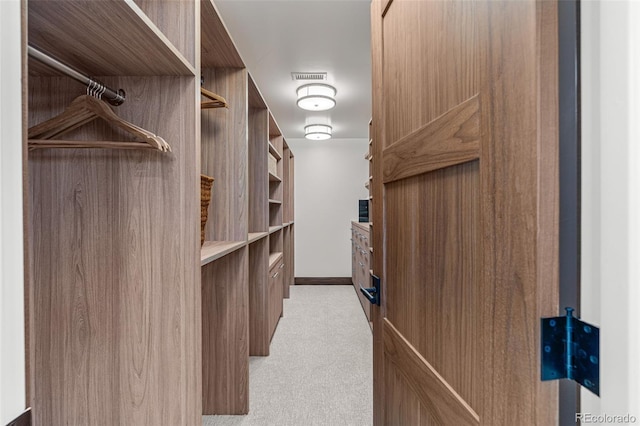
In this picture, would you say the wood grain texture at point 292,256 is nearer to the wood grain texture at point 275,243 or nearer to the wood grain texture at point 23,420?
the wood grain texture at point 275,243

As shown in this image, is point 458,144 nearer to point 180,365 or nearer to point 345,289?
point 180,365

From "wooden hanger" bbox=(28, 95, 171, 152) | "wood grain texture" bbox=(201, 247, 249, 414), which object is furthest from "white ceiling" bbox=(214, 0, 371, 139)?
"wood grain texture" bbox=(201, 247, 249, 414)

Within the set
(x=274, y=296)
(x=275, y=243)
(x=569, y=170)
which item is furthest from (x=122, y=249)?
(x=275, y=243)

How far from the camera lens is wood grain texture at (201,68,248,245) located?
76.3 inches

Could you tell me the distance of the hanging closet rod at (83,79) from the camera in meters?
0.84

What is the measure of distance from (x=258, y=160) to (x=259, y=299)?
110 cm

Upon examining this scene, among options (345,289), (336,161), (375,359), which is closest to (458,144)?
(375,359)

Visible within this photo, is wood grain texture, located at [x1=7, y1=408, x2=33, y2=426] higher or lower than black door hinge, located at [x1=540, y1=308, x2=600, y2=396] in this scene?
lower

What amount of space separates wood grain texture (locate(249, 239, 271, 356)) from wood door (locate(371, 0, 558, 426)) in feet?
5.65

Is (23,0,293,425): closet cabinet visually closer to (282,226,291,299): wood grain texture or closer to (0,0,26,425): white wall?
(0,0,26,425): white wall

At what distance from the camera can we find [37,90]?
1.09 metres

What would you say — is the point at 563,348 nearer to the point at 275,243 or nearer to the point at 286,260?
the point at 275,243

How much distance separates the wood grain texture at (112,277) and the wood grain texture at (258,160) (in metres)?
1.58

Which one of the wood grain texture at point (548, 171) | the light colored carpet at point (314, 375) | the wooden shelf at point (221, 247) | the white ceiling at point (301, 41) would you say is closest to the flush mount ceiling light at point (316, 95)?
the white ceiling at point (301, 41)
